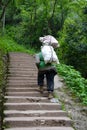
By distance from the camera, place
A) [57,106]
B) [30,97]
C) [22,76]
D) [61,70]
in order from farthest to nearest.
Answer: [61,70] < [22,76] < [30,97] < [57,106]

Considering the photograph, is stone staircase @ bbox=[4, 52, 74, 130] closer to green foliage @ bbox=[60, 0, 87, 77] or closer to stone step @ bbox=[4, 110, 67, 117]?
stone step @ bbox=[4, 110, 67, 117]

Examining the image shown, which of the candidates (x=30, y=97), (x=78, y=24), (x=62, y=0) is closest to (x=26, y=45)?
(x=62, y=0)

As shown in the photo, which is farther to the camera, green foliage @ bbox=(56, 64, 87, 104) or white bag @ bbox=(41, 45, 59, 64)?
green foliage @ bbox=(56, 64, 87, 104)

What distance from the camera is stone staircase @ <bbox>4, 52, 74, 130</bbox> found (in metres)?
6.58

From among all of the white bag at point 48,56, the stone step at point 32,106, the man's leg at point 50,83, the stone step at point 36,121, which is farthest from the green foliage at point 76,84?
the stone step at point 36,121

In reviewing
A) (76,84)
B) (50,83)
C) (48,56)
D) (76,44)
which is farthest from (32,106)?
(76,44)

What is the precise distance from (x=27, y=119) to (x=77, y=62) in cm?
1381

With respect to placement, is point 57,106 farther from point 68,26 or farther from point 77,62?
point 68,26

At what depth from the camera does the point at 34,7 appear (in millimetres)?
25344

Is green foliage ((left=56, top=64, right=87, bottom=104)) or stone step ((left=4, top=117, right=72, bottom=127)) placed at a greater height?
stone step ((left=4, top=117, right=72, bottom=127))

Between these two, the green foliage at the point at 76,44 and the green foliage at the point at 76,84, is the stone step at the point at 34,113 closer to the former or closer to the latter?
the green foliage at the point at 76,84

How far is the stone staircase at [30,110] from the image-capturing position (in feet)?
21.6

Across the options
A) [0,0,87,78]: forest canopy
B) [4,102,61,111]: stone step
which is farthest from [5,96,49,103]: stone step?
[0,0,87,78]: forest canopy

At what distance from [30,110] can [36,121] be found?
70 cm
